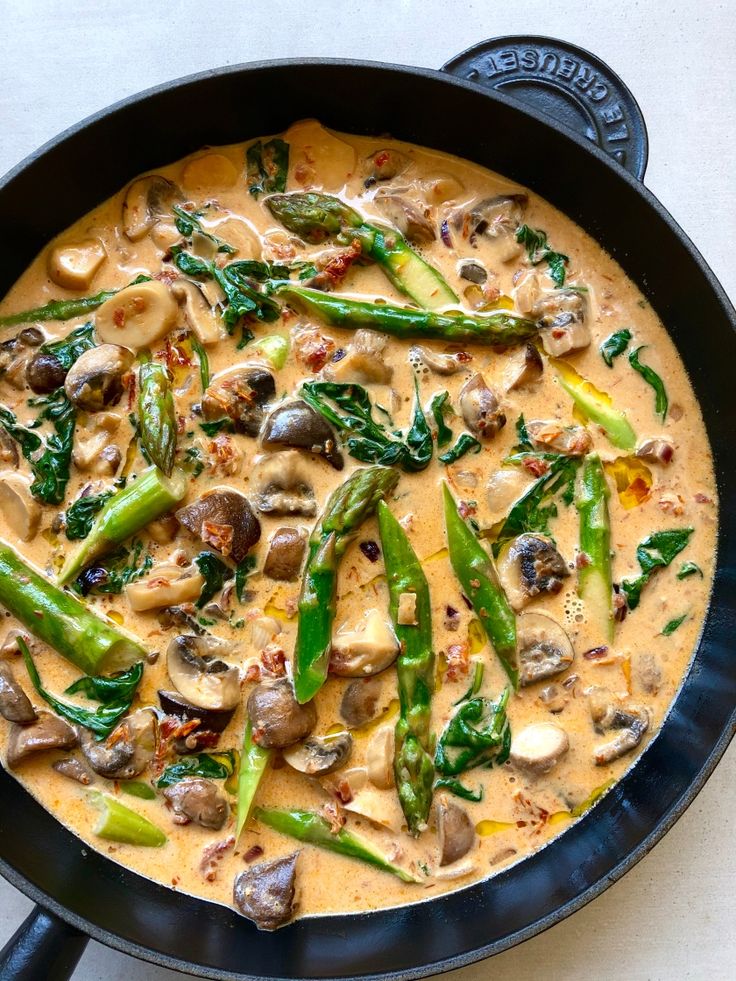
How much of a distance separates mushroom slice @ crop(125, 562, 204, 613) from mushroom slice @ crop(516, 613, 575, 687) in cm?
131

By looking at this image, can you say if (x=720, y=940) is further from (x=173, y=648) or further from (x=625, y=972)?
(x=173, y=648)

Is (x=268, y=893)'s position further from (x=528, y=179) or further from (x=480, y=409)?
(x=528, y=179)

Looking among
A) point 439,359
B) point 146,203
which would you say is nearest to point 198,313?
point 146,203

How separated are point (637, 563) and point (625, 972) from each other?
5.53 feet

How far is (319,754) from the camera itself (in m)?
3.65

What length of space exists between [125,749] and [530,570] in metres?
1.75

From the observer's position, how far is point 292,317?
12.9ft

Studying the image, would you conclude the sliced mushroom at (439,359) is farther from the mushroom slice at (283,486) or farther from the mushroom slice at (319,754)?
the mushroom slice at (319,754)

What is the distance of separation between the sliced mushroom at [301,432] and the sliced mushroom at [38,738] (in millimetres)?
1387

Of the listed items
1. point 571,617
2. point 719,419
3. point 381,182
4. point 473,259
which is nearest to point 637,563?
point 571,617

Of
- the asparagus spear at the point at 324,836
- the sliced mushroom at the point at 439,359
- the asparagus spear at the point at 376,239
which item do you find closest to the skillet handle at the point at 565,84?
the asparagus spear at the point at 376,239

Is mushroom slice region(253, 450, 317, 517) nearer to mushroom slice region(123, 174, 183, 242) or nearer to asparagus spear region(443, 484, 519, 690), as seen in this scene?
asparagus spear region(443, 484, 519, 690)

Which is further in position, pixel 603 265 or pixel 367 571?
pixel 603 265

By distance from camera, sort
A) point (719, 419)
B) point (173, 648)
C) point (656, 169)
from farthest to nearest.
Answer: point (656, 169), point (719, 419), point (173, 648)
